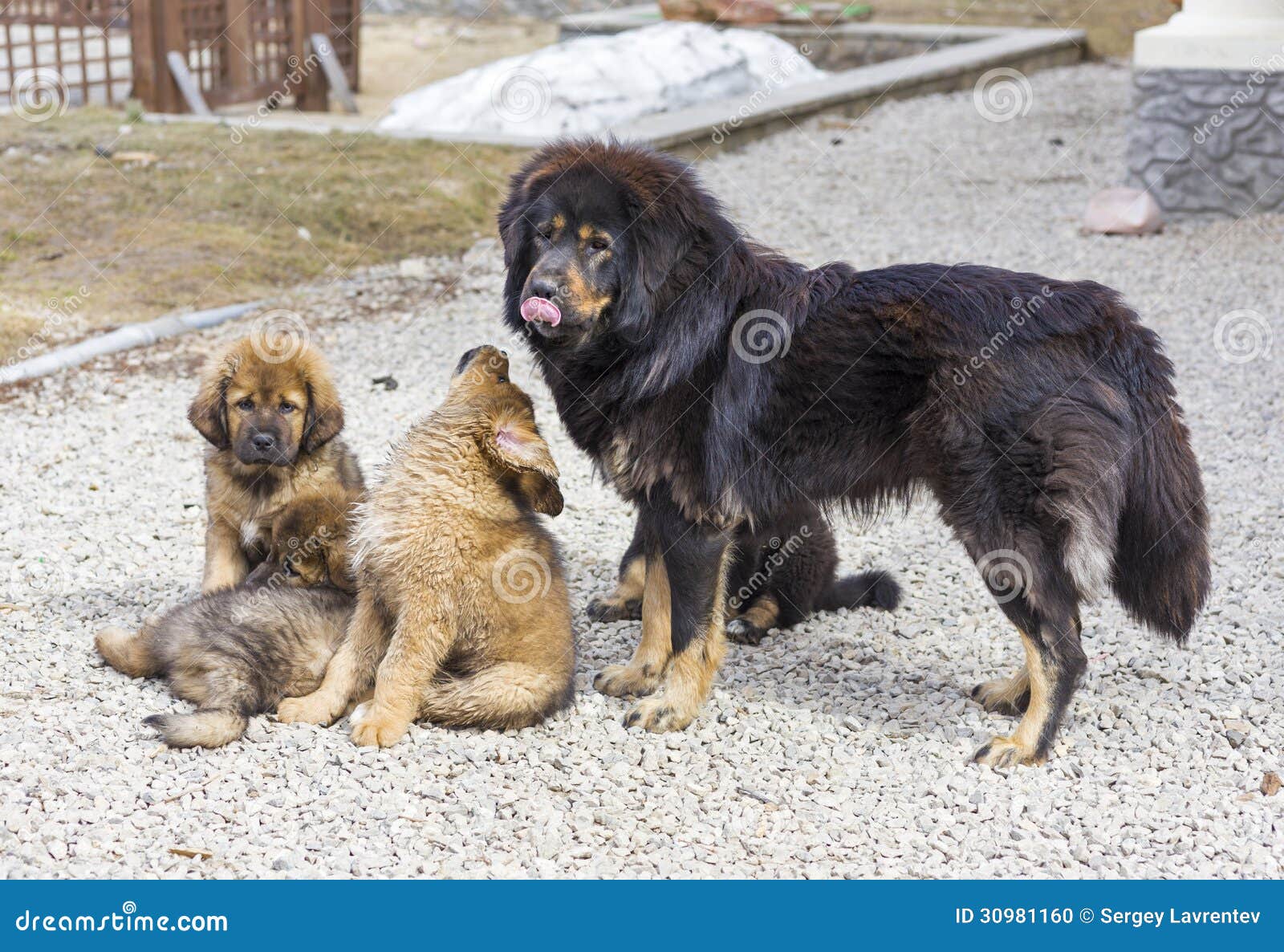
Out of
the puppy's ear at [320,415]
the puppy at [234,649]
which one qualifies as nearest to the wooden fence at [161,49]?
the puppy's ear at [320,415]

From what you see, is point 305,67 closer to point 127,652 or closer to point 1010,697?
point 127,652

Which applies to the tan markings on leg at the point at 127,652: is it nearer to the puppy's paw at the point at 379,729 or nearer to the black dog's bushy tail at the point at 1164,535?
the puppy's paw at the point at 379,729

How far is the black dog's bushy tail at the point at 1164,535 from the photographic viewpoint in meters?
4.57

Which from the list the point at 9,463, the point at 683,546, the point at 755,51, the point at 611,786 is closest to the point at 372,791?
the point at 611,786

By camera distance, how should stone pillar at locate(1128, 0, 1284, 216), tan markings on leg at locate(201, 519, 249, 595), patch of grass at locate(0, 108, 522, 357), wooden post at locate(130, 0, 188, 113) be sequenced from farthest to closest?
wooden post at locate(130, 0, 188, 113)
stone pillar at locate(1128, 0, 1284, 216)
patch of grass at locate(0, 108, 522, 357)
tan markings on leg at locate(201, 519, 249, 595)

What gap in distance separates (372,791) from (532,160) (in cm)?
228

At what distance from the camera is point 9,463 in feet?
23.1

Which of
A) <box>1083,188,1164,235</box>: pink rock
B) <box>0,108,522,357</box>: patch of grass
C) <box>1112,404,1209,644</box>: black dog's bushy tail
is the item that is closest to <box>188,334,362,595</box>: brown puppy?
<box>1112,404,1209,644</box>: black dog's bushy tail

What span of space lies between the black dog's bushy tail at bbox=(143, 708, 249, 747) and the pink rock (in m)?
9.59

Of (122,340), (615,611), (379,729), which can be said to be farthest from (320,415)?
(122,340)

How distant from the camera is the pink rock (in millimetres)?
11688

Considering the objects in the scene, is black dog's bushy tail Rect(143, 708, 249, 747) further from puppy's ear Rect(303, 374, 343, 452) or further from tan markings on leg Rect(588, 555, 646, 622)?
tan markings on leg Rect(588, 555, 646, 622)

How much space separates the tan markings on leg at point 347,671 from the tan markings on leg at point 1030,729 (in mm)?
2178

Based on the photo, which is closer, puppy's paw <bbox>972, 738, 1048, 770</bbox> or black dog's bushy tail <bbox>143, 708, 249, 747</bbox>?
black dog's bushy tail <bbox>143, 708, 249, 747</bbox>
